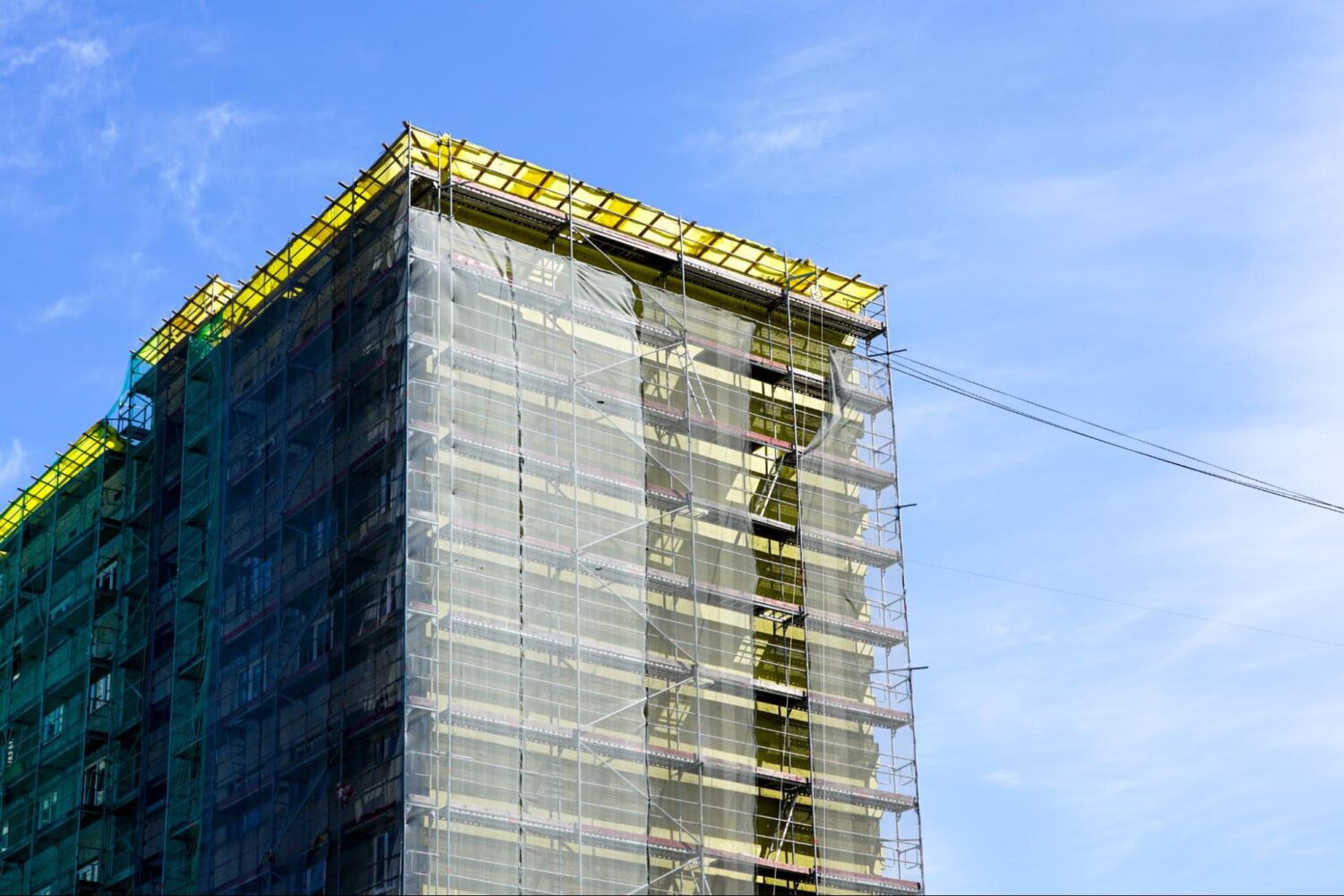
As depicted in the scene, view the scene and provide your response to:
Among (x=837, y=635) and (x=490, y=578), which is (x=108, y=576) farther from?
(x=837, y=635)

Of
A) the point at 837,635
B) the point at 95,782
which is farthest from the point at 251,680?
the point at 837,635

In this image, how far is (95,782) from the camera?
53125 mm

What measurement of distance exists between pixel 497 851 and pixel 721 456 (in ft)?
40.8

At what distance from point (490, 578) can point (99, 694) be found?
16.9m

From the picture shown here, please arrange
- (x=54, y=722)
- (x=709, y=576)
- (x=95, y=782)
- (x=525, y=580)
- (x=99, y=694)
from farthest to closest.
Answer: (x=54, y=722) → (x=99, y=694) → (x=95, y=782) → (x=709, y=576) → (x=525, y=580)

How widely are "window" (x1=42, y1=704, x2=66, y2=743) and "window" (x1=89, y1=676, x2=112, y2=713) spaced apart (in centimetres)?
148

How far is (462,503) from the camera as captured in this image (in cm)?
4309

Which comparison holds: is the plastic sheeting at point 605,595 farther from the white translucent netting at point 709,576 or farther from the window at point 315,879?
the window at point 315,879

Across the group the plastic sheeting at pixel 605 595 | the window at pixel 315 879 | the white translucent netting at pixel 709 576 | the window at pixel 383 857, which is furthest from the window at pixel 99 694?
the white translucent netting at pixel 709 576

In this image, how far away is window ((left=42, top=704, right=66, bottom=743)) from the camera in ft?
180

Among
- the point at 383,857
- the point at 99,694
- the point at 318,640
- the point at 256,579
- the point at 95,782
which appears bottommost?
the point at 383,857

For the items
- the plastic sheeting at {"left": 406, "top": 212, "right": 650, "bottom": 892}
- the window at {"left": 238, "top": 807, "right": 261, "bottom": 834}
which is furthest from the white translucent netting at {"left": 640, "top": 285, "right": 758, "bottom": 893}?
the window at {"left": 238, "top": 807, "right": 261, "bottom": 834}

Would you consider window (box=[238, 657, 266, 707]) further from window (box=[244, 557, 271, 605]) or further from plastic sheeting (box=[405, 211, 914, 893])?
plastic sheeting (box=[405, 211, 914, 893])

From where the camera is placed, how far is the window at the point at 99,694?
174 ft
